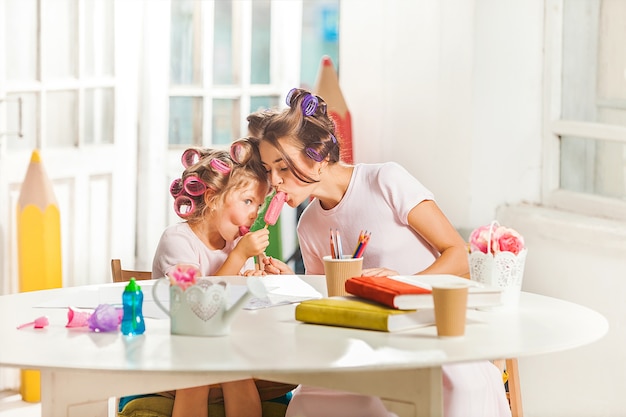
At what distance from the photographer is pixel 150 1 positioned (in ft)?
13.8

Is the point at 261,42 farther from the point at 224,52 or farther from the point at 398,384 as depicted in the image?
the point at 398,384

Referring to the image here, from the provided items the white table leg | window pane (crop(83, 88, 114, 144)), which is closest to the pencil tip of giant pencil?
window pane (crop(83, 88, 114, 144))

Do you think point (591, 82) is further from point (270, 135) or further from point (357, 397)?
point (357, 397)

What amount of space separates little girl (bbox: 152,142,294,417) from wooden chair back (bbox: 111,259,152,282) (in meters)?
0.09

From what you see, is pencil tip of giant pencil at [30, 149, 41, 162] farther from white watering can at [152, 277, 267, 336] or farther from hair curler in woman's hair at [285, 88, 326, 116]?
white watering can at [152, 277, 267, 336]

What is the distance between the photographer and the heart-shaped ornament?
1996 millimetres

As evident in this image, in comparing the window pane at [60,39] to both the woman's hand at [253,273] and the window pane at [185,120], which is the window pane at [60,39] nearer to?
the window pane at [185,120]

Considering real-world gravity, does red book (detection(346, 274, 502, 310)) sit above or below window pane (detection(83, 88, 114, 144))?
below

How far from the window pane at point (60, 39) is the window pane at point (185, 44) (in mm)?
508

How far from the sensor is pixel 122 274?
9.41 ft

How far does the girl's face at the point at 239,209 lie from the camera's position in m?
2.83

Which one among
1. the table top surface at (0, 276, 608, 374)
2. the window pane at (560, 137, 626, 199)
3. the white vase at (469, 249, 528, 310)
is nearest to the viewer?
the table top surface at (0, 276, 608, 374)

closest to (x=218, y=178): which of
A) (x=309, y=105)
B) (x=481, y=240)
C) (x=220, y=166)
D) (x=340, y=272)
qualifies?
(x=220, y=166)

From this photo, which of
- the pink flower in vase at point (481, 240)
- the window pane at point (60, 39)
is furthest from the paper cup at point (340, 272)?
the window pane at point (60, 39)
